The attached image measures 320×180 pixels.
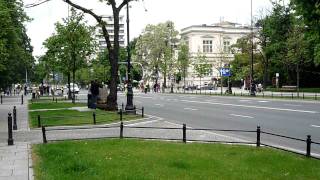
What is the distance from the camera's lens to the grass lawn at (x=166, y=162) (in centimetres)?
974

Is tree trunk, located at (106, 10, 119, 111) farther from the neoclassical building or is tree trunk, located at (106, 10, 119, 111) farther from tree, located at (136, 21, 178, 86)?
the neoclassical building

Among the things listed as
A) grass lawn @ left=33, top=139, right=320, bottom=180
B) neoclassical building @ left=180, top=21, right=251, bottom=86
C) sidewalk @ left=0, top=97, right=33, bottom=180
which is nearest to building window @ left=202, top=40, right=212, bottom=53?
neoclassical building @ left=180, top=21, right=251, bottom=86

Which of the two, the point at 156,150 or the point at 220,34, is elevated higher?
A: the point at 220,34

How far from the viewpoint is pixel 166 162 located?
11.1 meters

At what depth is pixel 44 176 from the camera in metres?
9.72

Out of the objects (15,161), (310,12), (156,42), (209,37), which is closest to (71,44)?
(15,161)

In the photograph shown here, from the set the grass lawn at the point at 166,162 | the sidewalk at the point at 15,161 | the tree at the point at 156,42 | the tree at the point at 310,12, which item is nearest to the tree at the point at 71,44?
the sidewalk at the point at 15,161

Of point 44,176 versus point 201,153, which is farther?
point 201,153

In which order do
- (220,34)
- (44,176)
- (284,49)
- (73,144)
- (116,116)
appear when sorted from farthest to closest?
(220,34) → (284,49) → (116,116) → (73,144) → (44,176)

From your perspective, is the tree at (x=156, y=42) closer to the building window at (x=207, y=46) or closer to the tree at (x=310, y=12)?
the building window at (x=207, y=46)

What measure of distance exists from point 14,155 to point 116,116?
486 inches

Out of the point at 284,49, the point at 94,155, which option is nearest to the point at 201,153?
the point at 94,155

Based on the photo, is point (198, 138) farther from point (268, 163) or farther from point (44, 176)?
point (44, 176)

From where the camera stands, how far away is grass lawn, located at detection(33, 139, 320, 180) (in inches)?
384
